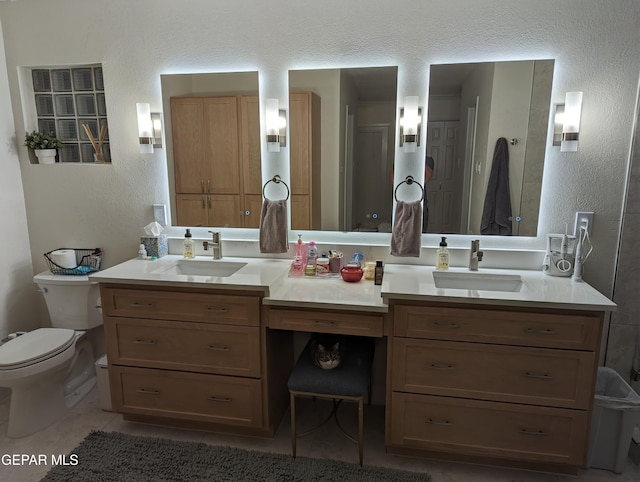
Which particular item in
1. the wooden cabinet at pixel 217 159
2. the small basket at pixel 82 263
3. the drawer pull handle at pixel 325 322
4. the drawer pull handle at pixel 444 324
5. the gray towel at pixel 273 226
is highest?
the wooden cabinet at pixel 217 159

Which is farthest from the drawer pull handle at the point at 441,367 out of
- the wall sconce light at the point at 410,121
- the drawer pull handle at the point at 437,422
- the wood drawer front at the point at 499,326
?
the wall sconce light at the point at 410,121

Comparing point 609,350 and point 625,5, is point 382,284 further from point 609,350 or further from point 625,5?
point 625,5

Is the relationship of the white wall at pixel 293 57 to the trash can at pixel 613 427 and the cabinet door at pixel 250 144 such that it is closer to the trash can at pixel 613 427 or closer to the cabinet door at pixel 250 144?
the cabinet door at pixel 250 144

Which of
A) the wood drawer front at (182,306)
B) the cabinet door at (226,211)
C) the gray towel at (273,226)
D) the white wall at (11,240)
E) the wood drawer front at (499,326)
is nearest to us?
the wood drawer front at (499,326)

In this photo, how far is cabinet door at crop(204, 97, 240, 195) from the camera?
8.02 ft

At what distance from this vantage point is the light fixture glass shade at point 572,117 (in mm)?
2064

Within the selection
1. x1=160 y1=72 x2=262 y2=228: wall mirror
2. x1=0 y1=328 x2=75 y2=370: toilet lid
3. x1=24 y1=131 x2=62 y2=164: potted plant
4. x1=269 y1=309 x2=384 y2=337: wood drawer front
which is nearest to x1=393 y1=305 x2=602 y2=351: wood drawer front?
x1=269 y1=309 x2=384 y2=337: wood drawer front

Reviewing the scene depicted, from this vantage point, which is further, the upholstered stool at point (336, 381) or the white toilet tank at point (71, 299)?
the white toilet tank at point (71, 299)

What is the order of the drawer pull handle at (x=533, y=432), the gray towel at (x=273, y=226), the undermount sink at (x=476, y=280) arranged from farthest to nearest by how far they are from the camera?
1. the gray towel at (x=273, y=226)
2. the undermount sink at (x=476, y=280)
3. the drawer pull handle at (x=533, y=432)

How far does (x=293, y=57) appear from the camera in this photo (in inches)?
91.9

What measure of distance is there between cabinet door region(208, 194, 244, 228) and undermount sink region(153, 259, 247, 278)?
0.25m

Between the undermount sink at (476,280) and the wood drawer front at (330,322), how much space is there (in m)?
0.46

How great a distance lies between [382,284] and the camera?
2051 millimetres

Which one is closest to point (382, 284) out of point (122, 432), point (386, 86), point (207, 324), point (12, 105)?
point (207, 324)
